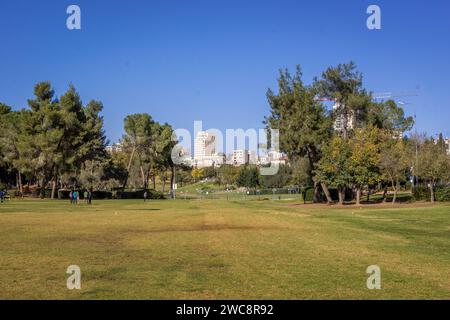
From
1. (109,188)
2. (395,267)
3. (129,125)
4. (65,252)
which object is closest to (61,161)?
(109,188)

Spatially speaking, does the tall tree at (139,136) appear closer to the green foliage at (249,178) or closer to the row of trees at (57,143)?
the row of trees at (57,143)

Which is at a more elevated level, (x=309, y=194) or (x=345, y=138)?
(x=345, y=138)

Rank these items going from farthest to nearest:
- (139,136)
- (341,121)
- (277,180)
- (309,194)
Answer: (277,180)
(139,136)
(309,194)
(341,121)

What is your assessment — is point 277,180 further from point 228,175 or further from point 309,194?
point 309,194

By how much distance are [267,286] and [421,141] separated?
63172 millimetres

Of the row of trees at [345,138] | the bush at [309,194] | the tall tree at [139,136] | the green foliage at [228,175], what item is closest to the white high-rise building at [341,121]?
the row of trees at [345,138]

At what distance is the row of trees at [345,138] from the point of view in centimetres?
5731

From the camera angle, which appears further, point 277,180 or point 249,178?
point 249,178

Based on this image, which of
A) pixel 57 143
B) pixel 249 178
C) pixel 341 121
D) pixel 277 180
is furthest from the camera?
pixel 249 178

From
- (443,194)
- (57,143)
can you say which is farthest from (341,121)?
(57,143)

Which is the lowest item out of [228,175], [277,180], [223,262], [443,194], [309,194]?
[223,262]

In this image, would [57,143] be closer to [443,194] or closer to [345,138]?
[345,138]

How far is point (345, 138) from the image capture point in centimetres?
6312

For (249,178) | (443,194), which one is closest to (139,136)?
(249,178)
